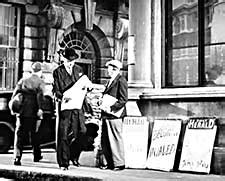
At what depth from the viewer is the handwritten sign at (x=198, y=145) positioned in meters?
9.78

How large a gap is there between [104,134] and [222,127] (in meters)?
2.18

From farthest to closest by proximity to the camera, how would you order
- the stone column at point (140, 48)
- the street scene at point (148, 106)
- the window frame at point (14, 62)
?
the window frame at point (14, 62) → the stone column at point (140, 48) → the street scene at point (148, 106)

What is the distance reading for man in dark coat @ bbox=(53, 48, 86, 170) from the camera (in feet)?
33.0

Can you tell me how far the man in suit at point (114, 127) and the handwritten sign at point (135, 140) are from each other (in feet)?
1.84

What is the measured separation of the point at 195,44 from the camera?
1084 cm

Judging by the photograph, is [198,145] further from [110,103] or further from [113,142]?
[110,103]

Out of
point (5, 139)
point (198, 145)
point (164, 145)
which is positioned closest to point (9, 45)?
point (5, 139)

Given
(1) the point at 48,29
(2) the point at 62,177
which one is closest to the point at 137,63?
(2) the point at 62,177

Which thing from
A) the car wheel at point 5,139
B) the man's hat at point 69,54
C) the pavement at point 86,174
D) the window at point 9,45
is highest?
the window at point 9,45

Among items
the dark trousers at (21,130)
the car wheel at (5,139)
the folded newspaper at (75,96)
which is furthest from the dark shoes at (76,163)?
the car wheel at (5,139)

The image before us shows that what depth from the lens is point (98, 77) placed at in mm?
22062

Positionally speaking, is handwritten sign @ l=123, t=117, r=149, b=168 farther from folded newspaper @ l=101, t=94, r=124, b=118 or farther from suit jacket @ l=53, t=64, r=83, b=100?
suit jacket @ l=53, t=64, r=83, b=100

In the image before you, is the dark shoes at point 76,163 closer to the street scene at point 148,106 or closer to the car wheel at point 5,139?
the street scene at point 148,106

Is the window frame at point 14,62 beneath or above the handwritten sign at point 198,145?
above
